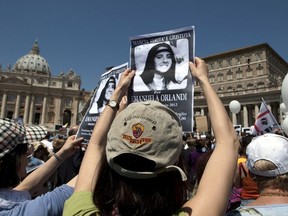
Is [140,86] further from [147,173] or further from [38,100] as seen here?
[38,100]

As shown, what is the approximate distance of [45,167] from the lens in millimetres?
2422

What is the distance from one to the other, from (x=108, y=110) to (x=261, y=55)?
5633cm

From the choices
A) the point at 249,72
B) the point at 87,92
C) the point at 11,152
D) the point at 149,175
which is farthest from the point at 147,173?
the point at 87,92

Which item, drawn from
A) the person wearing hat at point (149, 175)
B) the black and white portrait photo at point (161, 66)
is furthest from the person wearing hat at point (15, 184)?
the black and white portrait photo at point (161, 66)

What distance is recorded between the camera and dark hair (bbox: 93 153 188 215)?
1104 millimetres

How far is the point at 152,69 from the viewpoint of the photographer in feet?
10.4

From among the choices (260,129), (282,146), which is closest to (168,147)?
(282,146)

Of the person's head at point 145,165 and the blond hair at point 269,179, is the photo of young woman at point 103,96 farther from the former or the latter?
the person's head at point 145,165

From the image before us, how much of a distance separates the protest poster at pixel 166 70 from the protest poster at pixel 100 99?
87cm

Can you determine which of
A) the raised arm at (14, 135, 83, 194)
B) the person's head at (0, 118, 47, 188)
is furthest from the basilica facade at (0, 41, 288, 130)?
the person's head at (0, 118, 47, 188)

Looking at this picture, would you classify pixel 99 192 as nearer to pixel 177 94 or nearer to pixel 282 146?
pixel 282 146

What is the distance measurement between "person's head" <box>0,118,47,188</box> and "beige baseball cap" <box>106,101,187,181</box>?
36.8 inches

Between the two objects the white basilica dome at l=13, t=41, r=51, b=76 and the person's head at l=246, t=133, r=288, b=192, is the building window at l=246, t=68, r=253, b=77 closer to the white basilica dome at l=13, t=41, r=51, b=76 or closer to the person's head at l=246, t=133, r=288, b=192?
the person's head at l=246, t=133, r=288, b=192

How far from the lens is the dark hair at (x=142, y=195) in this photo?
1.10 meters
